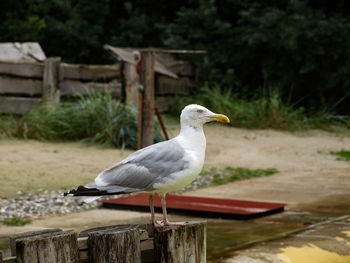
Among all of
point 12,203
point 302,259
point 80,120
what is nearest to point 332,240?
point 302,259

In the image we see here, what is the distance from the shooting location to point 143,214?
716cm

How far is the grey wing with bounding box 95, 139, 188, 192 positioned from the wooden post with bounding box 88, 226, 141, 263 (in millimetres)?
462

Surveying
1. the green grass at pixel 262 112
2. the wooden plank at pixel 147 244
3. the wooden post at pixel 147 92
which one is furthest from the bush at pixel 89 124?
the wooden plank at pixel 147 244

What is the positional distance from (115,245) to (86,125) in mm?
8195

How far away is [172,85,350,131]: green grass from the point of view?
13820 mm

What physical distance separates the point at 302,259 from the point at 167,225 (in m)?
1.98

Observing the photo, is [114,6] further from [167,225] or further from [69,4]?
[167,225]

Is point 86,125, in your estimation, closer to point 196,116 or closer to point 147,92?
point 147,92

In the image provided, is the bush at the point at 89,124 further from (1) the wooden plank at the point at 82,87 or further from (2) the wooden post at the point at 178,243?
(2) the wooden post at the point at 178,243

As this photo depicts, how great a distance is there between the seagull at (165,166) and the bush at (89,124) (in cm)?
690

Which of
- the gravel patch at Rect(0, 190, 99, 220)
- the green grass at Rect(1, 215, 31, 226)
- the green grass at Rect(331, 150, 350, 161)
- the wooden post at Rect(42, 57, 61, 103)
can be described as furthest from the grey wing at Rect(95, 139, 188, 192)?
the wooden post at Rect(42, 57, 61, 103)

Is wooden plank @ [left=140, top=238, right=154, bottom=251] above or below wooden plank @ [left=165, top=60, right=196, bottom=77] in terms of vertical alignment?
below

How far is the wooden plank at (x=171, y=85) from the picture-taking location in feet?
48.3

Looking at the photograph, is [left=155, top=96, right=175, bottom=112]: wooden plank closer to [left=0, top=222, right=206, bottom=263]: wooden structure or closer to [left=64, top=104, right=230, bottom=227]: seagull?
[left=64, top=104, right=230, bottom=227]: seagull
